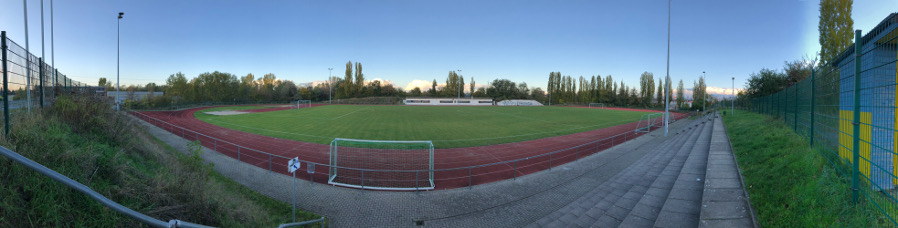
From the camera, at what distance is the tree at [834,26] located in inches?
915

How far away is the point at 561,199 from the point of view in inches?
371

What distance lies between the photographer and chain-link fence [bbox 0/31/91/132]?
5.05 meters

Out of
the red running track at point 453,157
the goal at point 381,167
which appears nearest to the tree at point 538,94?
the red running track at point 453,157

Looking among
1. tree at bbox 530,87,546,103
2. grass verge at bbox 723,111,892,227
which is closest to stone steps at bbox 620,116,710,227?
grass verge at bbox 723,111,892,227

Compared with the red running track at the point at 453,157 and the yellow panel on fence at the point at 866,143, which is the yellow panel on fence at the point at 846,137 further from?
the red running track at the point at 453,157

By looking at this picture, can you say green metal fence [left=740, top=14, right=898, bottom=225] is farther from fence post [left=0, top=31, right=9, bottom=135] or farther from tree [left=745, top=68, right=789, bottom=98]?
tree [left=745, top=68, right=789, bottom=98]

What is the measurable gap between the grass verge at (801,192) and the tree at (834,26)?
89.0 ft

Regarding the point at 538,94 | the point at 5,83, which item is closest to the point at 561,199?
the point at 5,83

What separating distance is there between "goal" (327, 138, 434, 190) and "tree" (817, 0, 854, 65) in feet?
104

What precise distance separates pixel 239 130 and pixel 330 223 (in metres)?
21.3

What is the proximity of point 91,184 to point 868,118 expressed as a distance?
10.9 metres

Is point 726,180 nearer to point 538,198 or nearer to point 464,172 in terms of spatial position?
point 538,198

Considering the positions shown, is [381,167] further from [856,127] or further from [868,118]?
[868,118]

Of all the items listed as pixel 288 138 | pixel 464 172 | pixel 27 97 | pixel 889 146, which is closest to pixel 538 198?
pixel 464 172
